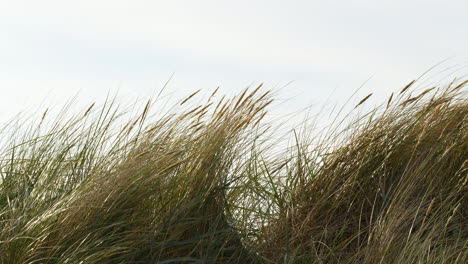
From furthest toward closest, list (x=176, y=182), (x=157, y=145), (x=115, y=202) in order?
(x=157, y=145) → (x=176, y=182) → (x=115, y=202)

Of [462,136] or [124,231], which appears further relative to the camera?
[462,136]

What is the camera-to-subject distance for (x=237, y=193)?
2.96 metres

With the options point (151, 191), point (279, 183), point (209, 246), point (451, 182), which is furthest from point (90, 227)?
point (451, 182)

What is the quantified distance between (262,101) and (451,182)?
0.94 m

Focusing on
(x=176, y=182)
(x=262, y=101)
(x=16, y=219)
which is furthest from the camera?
(x=262, y=101)

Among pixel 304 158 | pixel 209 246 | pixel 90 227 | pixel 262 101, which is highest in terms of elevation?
pixel 262 101

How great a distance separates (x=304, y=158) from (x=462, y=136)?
2.47ft

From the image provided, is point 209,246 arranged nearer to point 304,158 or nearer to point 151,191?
point 151,191

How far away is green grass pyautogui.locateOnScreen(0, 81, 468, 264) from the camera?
2.37 meters

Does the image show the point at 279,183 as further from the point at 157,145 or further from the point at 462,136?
the point at 462,136

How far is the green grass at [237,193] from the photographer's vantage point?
7.77 feet

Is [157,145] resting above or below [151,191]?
above

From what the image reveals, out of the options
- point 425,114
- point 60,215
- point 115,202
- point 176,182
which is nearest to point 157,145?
point 176,182

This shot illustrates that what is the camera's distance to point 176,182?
2.64 metres
